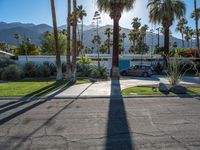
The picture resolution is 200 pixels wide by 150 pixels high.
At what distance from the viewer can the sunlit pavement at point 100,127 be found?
6.05 metres

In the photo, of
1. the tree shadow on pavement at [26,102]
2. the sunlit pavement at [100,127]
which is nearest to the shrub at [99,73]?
the tree shadow on pavement at [26,102]

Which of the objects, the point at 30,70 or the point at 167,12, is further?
the point at 167,12

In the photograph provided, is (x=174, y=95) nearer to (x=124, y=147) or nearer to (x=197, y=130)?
(x=197, y=130)

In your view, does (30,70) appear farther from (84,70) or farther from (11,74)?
(84,70)

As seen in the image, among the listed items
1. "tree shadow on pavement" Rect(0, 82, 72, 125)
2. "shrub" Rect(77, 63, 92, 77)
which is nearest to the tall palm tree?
"shrub" Rect(77, 63, 92, 77)

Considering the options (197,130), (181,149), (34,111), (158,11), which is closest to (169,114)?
(197,130)

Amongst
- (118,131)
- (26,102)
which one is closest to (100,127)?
(118,131)

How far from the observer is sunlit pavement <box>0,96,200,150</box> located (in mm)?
6051

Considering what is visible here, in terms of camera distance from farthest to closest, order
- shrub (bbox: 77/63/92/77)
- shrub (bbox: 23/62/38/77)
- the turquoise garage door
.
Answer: the turquoise garage door
shrub (bbox: 77/63/92/77)
shrub (bbox: 23/62/38/77)

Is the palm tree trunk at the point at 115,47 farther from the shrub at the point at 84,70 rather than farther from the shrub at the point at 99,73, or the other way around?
the shrub at the point at 84,70

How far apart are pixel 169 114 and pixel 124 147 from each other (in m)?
4.05

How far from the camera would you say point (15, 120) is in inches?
337

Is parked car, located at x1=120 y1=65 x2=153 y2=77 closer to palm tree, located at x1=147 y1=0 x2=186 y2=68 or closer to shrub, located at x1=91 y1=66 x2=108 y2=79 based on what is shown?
palm tree, located at x1=147 y1=0 x2=186 y2=68

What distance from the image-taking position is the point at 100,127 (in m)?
7.56
